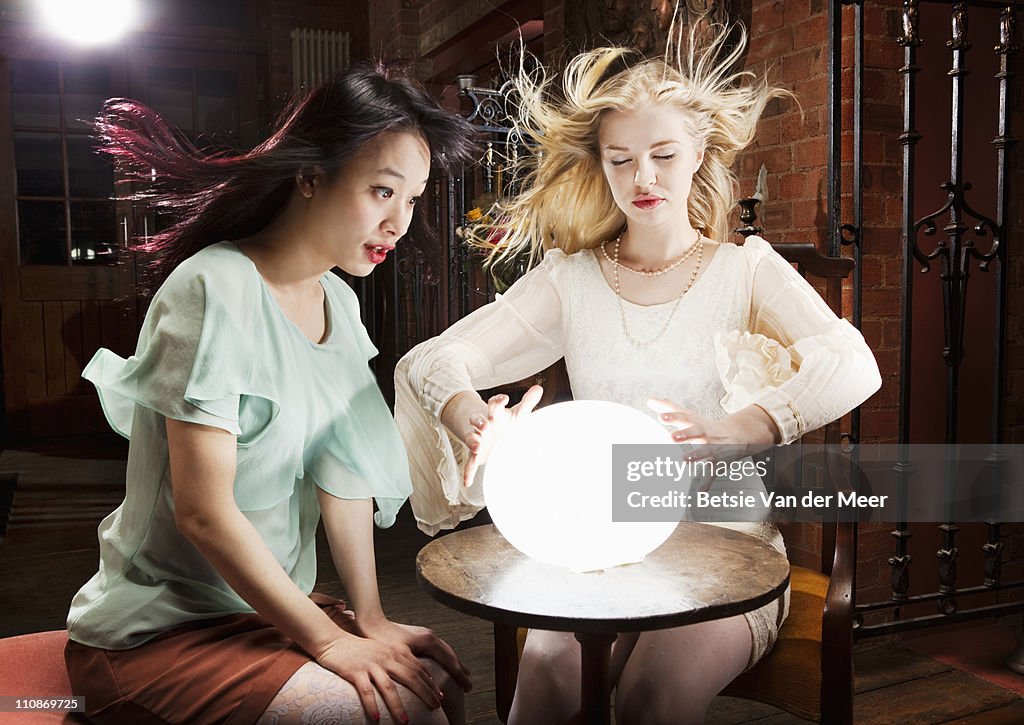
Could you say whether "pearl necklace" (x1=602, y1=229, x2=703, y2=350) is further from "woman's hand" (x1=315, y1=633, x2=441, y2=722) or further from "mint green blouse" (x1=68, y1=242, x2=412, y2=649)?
"woman's hand" (x1=315, y1=633, x2=441, y2=722)

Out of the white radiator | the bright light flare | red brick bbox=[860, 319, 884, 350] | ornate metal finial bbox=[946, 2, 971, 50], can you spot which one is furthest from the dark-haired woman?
the white radiator

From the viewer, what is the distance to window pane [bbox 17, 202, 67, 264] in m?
4.39

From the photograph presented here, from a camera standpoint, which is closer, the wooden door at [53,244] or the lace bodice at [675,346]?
the lace bodice at [675,346]

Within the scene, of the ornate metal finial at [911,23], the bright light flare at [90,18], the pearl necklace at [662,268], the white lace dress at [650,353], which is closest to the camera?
the white lace dress at [650,353]

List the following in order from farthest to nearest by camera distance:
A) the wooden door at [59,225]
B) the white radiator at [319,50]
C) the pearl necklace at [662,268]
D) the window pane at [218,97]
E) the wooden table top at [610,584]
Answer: the window pane at [218,97] < the wooden door at [59,225] < the white radiator at [319,50] < the pearl necklace at [662,268] < the wooden table top at [610,584]

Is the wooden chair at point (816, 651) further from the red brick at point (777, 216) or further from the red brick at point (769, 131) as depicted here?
the red brick at point (769, 131)

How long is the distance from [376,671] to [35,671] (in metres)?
0.47

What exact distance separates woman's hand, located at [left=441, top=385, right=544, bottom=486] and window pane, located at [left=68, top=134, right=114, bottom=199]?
143 inches

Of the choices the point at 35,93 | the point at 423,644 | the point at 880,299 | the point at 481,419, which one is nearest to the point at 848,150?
the point at 880,299

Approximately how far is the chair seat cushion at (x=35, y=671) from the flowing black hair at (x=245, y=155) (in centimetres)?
53

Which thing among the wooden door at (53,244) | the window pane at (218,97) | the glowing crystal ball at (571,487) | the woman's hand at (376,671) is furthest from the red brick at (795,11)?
the wooden door at (53,244)

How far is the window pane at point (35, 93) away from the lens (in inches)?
171

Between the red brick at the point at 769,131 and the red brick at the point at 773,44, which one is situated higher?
the red brick at the point at 773,44

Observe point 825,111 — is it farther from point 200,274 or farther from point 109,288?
point 109,288
